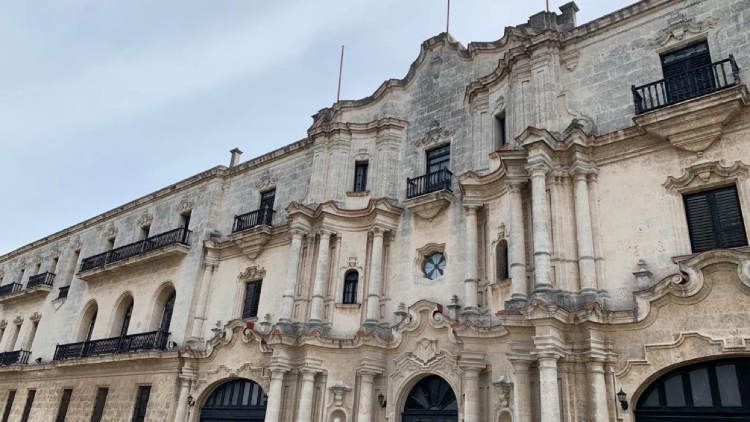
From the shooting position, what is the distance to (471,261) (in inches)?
593

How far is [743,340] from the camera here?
1031cm

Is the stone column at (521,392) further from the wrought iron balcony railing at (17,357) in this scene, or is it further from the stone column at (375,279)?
the wrought iron balcony railing at (17,357)

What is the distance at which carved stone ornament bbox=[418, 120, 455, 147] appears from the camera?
17.7 m

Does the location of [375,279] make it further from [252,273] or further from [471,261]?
[252,273]

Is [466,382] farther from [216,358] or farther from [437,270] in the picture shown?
[216,358]

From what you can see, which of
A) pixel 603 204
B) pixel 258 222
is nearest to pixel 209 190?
pixel 258 222

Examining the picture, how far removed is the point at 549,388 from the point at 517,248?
11.7 feet

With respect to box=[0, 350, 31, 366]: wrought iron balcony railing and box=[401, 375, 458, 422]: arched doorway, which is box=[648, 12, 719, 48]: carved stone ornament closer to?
box=[401, 375, 458, 422]: arched doorway

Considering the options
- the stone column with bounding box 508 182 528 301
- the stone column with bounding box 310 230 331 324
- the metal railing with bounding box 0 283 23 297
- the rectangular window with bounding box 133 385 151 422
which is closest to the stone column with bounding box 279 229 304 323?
the stone column with bounding box 310 230 331 324

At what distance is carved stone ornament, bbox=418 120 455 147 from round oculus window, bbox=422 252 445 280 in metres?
3.66

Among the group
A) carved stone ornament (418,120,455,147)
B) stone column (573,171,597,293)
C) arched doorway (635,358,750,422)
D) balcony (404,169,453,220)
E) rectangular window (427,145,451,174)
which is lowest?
arched doorway (635,358,750,422)

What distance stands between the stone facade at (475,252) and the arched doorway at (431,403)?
1.20 ft

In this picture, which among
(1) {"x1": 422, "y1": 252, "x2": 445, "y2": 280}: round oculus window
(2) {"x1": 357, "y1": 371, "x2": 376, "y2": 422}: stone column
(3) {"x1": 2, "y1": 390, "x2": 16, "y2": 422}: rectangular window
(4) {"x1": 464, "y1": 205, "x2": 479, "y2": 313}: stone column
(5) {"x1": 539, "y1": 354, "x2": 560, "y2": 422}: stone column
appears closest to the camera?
(5) {"x1": 539, "y1": 354, "x2": 560, "y2": 422}: stone column

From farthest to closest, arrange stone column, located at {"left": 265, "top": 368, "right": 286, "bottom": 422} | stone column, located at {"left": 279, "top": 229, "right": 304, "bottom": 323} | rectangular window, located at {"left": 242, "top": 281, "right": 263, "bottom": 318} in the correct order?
1. rectangular window, located at {"left": 242, "top": 281, "right": 263, "bottom": 318}
2. stone column, located at {"left": 279, "top": 229, "right": 304, "bottom": 323}
3. stone column, located at {"left": 265, "top": 368, "right": 286, "bottom": 422}
